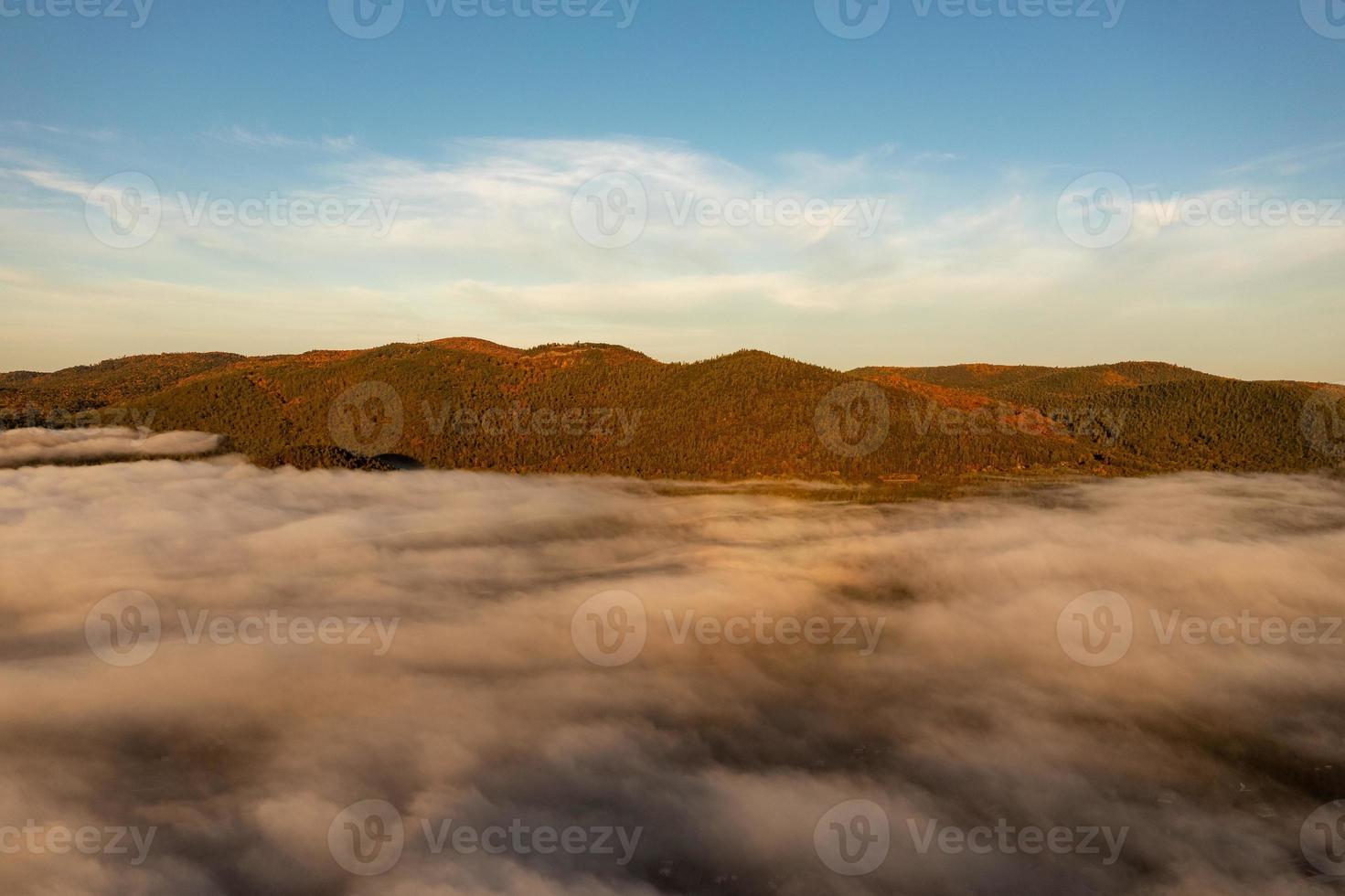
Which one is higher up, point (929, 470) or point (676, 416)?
point (676, 416)

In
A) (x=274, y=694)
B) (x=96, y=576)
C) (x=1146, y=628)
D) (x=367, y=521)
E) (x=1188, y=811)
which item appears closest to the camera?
(x=1188, y=811)

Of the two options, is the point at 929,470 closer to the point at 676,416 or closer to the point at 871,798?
the point at 676,416

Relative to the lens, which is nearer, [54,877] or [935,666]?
[54,877]

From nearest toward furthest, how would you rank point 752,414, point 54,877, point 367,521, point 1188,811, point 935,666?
point 54,877, point 1188,811, point 935,666, point 367,521, point 752,414

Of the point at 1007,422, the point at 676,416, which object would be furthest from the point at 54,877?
the point at 1007,422

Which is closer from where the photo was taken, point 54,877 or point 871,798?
point 54,877

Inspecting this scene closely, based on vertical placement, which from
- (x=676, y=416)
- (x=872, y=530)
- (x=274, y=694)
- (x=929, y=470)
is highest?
(x=676, y=416)

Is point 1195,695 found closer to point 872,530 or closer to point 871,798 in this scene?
point 871,798

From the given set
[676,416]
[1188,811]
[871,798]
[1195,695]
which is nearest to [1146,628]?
[1195,695]

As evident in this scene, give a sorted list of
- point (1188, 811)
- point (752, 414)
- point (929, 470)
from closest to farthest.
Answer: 1. point (1188, 811)
2. point (929, 470)
3. point (752, 414)
